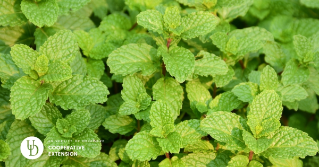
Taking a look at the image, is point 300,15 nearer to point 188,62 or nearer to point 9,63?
point 188,62

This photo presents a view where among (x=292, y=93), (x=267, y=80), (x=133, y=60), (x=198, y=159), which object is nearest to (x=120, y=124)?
(x=133, y=60)

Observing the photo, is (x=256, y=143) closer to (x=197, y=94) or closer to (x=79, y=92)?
(x=197, y=94)

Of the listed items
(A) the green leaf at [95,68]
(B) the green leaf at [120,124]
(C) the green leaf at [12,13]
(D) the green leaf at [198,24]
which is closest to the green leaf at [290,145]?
(D) the green leaf at [198,24]

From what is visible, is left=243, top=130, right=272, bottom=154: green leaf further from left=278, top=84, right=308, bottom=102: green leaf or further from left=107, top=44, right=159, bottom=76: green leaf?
left=107, top=44, right=159, bottom=76: green leaf

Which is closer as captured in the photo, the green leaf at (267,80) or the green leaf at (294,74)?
the green leaf at (267,80)

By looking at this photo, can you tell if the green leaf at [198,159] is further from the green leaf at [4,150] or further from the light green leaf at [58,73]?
the green leaf at [4,150]

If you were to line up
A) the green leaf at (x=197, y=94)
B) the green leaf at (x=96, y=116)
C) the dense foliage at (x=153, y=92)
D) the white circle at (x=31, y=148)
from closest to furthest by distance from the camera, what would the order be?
the dense foliage at (x=153, y=92) < the white circle at (x=31, y=148) < the green leaf at (x=96, y=116) < the green leaf at (x=197, y=94)

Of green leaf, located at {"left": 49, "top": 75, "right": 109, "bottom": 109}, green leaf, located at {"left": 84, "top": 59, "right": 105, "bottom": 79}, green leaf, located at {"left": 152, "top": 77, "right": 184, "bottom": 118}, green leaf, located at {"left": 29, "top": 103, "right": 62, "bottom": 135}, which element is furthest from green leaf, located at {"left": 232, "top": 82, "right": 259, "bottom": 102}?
green leaf, located at {"left": 29, "top": 103, "right": 62, "bottom": 135}
